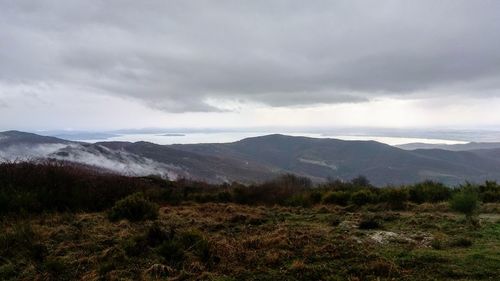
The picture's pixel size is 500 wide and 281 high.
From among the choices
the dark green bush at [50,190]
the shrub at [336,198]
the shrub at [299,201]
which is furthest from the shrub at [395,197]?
the dark green bush at [50,190]

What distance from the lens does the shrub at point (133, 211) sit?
41.0ft

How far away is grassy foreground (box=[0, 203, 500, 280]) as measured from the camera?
720cm

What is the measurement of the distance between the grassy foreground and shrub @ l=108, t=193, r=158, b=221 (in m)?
0.91

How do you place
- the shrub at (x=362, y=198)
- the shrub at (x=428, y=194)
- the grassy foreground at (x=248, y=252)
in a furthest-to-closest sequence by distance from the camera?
the shrub at (x=428, y=194) → the shrub at (x=362, y=198) → the grassy foreground at (x=248, y=252)

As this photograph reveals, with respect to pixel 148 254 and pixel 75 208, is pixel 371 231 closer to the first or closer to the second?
pixel 148 254

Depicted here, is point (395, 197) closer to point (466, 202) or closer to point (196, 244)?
point (466, 202)

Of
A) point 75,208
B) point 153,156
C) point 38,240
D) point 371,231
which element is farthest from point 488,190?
point 153,156

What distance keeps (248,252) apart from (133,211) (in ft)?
18.0

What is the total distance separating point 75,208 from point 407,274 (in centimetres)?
1204

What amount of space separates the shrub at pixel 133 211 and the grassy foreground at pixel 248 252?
0.91 meters

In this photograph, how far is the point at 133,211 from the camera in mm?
12781

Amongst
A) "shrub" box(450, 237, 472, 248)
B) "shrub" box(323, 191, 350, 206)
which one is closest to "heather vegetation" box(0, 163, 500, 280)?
"shrub" box(450, 237, 472, 248)

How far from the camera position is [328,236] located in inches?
382

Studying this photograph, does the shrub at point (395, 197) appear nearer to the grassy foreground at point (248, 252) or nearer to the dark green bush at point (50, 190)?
the grassy foreground at point (248, 252)
